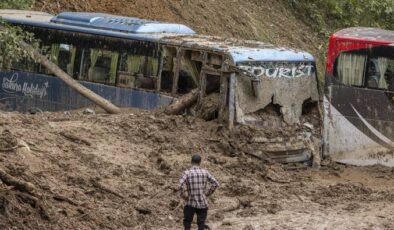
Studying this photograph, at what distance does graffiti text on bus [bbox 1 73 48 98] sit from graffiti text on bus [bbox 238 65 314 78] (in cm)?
512

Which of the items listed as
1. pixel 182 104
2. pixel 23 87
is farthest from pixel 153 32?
pixel 23 87

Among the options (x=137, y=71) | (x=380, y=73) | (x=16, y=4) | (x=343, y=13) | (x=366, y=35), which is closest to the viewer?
(x=380, y=73)

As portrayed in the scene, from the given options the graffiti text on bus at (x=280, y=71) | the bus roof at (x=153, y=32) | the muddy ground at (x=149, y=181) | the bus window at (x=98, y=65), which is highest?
the bus roof at (x=153, y=32)

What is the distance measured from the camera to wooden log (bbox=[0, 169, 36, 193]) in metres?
13.1

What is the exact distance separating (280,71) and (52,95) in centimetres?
515

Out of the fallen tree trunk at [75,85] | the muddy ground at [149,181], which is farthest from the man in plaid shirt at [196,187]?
the fallen tree trunk at [75,85]

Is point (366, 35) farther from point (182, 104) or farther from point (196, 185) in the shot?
point (196, 185)

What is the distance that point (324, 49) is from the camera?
31.1m

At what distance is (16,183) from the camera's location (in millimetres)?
13203

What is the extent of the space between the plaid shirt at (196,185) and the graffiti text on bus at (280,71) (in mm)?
5521

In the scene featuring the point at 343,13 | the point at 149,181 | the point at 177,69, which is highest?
the point at 343,13

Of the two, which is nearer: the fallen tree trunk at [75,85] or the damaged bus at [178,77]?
the damaged bus at [178,77]

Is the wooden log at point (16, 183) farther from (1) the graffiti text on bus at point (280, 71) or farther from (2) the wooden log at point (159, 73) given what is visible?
(2) the wooden log at point (159, 73)

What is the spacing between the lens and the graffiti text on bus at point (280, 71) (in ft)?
61.3
